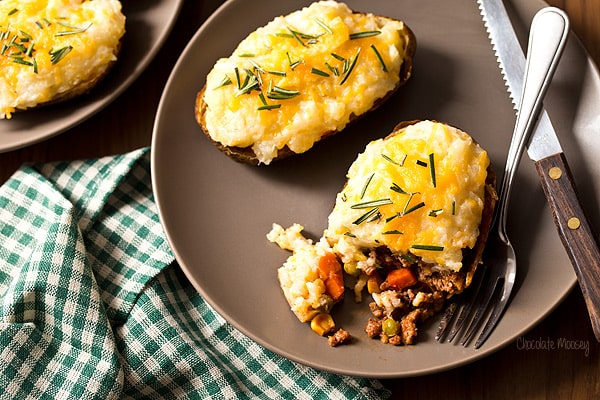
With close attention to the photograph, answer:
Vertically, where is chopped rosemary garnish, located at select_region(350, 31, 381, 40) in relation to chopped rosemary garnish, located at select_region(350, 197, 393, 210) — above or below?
above

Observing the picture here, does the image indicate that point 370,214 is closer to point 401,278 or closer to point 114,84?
point 401,278

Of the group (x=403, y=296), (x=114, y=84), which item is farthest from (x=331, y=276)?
(x=114, y=84)

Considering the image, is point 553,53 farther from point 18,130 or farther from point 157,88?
point 18,130

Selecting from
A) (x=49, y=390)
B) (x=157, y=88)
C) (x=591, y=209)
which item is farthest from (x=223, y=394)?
(x=591, y=209)

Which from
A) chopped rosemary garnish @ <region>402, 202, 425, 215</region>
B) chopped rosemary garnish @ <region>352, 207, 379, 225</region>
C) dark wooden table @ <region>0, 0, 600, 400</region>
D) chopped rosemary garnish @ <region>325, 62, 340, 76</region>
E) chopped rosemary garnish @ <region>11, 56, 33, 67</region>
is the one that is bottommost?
dark wooden table @ <region>0, 0, 600, 400</region>

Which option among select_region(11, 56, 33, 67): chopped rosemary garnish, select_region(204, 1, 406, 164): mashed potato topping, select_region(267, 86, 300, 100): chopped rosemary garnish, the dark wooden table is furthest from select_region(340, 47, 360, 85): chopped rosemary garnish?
select_region(11, 56, 33, 67): chopped rosemary garnish

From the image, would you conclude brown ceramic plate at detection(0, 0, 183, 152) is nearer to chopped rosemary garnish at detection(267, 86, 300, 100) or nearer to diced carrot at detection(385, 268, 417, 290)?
chopped rosemary garnish at detection(267, 86, 300, 100)

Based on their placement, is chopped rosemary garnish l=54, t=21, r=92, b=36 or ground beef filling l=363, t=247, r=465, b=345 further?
chopped rosemary garnish l=54, t=21, r=92, b=36
